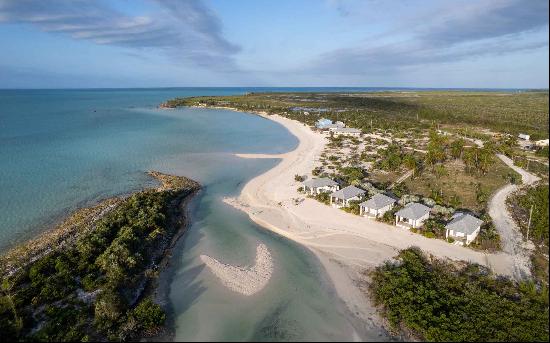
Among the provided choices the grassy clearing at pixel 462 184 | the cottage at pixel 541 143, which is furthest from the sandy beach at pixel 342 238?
the cottage at pixel 541 143

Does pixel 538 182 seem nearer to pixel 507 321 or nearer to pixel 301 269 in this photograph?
pixel 507 321

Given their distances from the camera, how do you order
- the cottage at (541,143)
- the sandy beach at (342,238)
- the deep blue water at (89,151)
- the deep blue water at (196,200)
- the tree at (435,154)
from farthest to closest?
1. the cottage at (541,143)
2. the tree at (435,154)
3. the deep blue water at (89,151)
4. the sandy beach at (342,238)
5. the deep blue water at (196,200)

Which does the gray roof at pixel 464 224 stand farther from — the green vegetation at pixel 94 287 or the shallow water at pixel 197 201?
the green vegetation at pixel 94 287

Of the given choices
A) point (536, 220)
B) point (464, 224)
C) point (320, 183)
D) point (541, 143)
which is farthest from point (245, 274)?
point (541, 143)

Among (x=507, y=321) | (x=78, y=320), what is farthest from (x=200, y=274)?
(x=507, y=321)

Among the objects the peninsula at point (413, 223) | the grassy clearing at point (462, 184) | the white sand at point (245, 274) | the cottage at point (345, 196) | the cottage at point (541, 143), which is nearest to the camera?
the peninsula at point (413, 223)

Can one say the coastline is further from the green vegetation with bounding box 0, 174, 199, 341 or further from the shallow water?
the green vegetation with bounding box 0, 174, 199, 341
